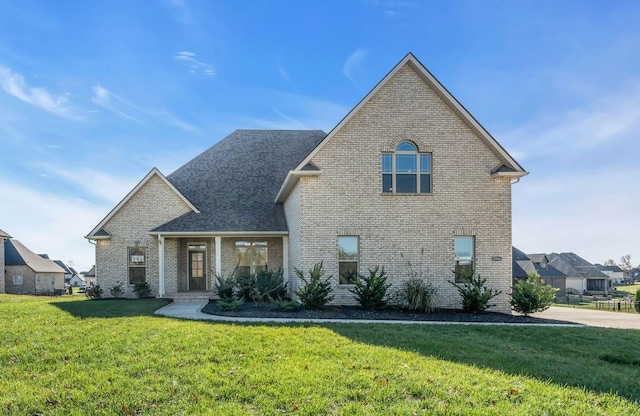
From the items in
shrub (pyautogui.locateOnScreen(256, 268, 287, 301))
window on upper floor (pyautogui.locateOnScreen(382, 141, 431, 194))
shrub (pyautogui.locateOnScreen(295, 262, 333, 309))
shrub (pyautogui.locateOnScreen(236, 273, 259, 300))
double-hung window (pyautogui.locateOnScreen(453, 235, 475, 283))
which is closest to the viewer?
shrub (pyautogui.locateOnScreen(295, 262, 333, 309))

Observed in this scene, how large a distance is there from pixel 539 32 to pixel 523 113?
364 cm

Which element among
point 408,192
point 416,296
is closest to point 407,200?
point 408,192

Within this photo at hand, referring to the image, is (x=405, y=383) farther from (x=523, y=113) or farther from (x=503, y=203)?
(x=523, y=113)

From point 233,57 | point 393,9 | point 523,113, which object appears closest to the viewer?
point 393,9

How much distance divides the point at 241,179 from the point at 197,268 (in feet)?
16.4

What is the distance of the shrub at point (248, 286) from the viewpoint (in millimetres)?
15555

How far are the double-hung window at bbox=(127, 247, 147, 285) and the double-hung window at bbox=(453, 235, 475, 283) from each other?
46.1ft

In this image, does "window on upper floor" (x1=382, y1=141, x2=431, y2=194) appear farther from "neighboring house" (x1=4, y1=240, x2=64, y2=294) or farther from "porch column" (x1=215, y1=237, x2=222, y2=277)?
"neighboring house" (x1=4, y1=240, x2=64, y2=294)

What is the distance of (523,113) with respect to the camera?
15680 mm

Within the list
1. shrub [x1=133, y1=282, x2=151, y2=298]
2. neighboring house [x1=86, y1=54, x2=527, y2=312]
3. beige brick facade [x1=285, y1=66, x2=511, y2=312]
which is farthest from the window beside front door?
beige brick facade [x1=285, y1=66, x2=511, y2=312]

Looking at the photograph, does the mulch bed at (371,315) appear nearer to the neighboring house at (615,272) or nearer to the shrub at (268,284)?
the shrub at (268,284)

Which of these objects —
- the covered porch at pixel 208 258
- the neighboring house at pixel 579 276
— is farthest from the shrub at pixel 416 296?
the neighboring house at pixel 579 276

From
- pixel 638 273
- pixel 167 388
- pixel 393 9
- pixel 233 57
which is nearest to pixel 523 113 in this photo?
pixel 393 9

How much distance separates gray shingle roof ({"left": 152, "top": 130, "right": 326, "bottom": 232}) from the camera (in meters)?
18.4
